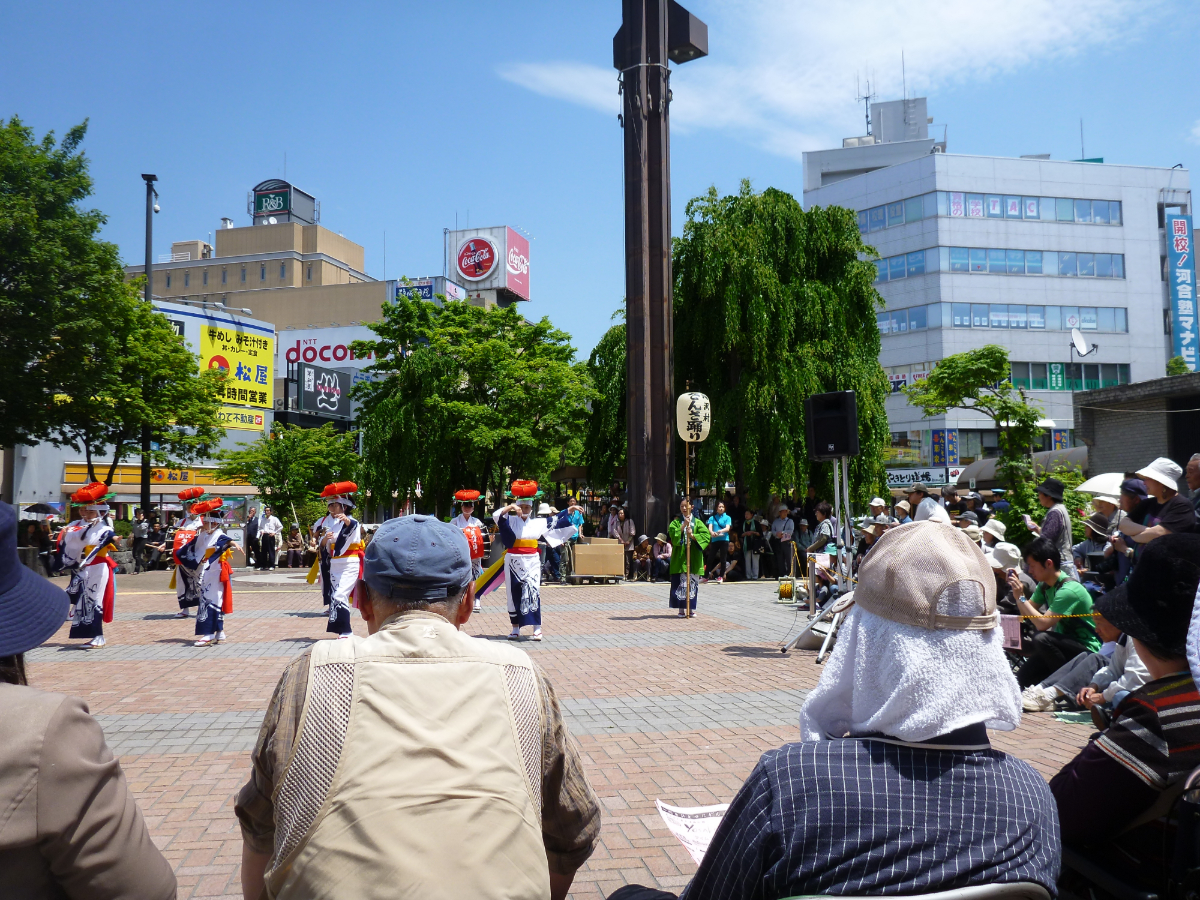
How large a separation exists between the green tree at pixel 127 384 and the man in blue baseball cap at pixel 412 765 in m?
24.2

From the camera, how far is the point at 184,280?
3221 inches

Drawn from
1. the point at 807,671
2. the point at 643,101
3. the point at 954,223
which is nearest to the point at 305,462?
the point at 643,101

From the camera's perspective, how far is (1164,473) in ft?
25.9

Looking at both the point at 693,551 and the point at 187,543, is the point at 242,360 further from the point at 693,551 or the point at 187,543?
the point at 693,551

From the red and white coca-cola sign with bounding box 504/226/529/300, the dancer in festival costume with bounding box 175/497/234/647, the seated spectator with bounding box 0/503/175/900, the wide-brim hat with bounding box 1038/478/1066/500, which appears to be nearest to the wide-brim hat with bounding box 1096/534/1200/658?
the seated spectator with bounding box 0/503/175/900

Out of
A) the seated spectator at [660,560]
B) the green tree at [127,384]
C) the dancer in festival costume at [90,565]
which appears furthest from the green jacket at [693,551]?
the green tree at [127,384]

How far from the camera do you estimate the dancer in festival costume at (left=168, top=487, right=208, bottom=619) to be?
13508 millimetres

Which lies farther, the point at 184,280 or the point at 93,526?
the point at 184,280

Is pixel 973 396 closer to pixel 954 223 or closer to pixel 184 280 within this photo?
pixel 954 223

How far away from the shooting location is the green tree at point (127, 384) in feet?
78.5

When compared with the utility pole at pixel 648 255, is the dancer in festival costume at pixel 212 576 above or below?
below

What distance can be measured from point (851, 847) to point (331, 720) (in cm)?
110

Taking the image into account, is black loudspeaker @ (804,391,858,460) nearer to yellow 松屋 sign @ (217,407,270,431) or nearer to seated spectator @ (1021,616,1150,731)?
seated spectator @ (1021,616,1150,731)

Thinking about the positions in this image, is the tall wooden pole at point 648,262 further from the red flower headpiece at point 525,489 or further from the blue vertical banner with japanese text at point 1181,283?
the blue vertical banner with japanese text at point 1181,283
